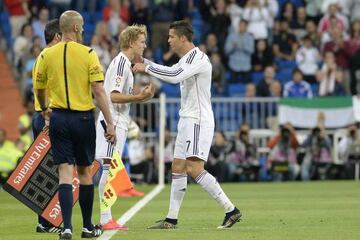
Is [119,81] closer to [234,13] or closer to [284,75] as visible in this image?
[284,75]

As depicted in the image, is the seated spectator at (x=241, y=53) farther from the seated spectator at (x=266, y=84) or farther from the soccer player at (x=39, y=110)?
the soccer player at (x=39, y=110)

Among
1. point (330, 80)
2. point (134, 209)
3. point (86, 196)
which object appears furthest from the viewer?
point (330, 80)

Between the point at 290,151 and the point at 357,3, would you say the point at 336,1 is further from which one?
the point at 290,151

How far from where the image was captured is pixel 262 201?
1944cm

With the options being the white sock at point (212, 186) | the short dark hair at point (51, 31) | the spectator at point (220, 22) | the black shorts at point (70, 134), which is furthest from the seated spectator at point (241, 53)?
the black shorts at point (70, 134)

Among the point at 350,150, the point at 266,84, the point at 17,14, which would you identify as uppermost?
the point at 17,14

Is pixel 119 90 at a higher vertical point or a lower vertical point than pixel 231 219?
higher

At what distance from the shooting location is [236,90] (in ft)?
94.6

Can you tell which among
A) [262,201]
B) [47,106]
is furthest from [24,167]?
[262,201]

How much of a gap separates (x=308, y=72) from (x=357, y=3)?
306 centimetres

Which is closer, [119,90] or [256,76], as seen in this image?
[119,90]

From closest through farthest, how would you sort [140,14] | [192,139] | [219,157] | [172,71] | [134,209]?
1. [172,71]
2. [192,139]
3. [134,209]
4. [219,157]
5. [140,14]

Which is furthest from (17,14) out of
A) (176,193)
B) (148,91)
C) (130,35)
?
(148,91)

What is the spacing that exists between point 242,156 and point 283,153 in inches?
33.6
